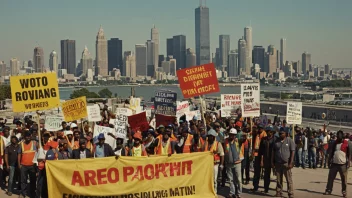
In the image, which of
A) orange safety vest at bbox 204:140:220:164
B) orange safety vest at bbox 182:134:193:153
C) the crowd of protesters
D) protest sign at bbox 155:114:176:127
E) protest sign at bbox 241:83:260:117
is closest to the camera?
orange safety vest at bbox 204:140:220:164

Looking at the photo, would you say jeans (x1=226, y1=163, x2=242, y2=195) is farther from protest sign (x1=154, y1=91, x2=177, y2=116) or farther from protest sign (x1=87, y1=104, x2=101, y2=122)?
protest sign (x1=87, y1=104, x2=101, y2=122)

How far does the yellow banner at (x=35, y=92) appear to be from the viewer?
495 inches

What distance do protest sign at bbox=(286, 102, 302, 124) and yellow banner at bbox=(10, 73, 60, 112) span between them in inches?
270

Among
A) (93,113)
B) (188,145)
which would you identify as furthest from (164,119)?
(188,145)

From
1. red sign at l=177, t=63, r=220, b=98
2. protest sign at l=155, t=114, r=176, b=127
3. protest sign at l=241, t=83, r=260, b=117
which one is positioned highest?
red sign at l=177, t=63, r=220, b=98

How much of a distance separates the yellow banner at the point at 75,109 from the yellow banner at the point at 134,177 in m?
7.81

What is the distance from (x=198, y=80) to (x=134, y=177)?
6022 mm

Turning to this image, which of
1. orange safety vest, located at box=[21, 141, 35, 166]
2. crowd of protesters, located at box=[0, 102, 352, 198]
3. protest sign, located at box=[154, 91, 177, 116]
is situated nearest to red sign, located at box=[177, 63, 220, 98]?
crowd of protesters, located at box=[0, 102, 352, 198]

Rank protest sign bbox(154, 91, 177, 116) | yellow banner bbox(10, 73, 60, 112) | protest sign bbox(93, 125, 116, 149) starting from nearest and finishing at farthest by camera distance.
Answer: yellow banner bbox(10, 73, 60, 112) < protest sign bbox(93, 125, 116, 149) < protest sign bbox(154, 91, 177, 116)

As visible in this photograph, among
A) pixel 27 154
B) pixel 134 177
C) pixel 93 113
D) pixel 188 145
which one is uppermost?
pixel 93 113

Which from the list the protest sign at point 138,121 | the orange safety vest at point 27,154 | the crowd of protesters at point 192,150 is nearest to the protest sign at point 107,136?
the crowd of protesters at point 192,150

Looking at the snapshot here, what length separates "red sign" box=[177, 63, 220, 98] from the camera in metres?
15.9

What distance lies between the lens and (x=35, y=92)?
12.7m

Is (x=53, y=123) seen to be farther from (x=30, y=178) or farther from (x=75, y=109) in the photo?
(x=30, y=178)
